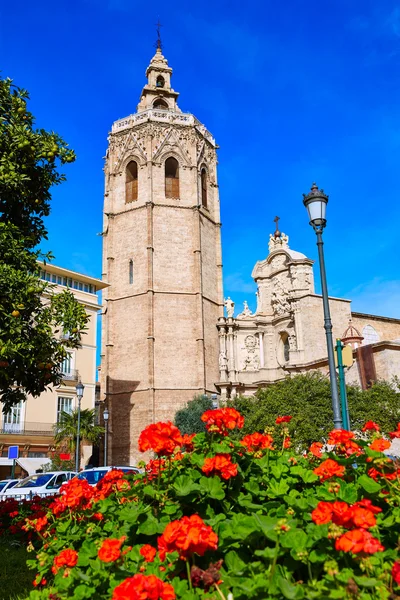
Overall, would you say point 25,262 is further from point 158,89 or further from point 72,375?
point 158,89

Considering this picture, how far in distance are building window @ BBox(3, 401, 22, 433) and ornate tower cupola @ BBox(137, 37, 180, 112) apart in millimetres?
26822

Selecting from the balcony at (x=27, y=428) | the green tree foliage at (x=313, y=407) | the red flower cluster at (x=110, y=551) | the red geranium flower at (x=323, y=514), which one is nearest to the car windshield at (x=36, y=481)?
the green tree foliage at (x=313, y=407)

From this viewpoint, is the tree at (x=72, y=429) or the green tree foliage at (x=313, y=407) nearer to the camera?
the green tree foliage at (x=313, y=407)

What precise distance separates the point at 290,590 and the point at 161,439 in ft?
4.59

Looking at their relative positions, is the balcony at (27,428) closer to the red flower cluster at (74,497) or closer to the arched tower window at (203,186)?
the arched tower window at (203,186)

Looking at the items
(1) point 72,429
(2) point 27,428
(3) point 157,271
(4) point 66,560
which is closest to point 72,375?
(2) point 27,428

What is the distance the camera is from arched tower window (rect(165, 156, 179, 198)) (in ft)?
134

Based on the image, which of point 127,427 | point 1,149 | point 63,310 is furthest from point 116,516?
point 127,427

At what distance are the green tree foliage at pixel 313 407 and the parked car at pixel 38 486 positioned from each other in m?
7.98

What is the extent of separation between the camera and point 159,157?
40594 millimetres

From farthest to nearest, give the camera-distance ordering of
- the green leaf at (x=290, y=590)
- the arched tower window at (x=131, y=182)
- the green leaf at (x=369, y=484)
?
1. the arched tower window at (x=131, y=182)
2. the green leaf at (x=369, y=484)
3. the green leaf at (x=290, y=590)

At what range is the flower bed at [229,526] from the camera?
2678 millimetres

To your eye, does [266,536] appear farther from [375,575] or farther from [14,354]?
[14,354]

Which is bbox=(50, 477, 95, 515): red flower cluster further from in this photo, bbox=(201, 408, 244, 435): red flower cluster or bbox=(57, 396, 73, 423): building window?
bbox=(57, 396, 73, 423): building window
